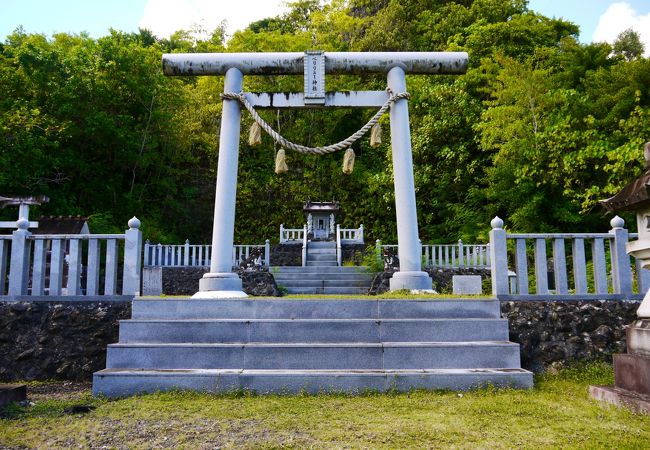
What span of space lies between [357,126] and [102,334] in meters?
20.7

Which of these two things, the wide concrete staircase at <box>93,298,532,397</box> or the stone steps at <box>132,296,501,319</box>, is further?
the stone steps at <box>132,296,501,319</box>

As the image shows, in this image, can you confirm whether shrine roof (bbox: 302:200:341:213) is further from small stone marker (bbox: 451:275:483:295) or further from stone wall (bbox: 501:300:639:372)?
stone wall (bbox: 501:300:639:372)

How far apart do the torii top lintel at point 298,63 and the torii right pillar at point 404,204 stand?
9.1 inches

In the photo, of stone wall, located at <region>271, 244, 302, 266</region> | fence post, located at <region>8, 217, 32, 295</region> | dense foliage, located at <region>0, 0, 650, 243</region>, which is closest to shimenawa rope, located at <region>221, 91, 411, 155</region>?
fence post, located at <region>8, 217, 32, 295</region>

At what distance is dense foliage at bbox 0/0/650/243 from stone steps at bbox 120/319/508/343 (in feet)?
26.1

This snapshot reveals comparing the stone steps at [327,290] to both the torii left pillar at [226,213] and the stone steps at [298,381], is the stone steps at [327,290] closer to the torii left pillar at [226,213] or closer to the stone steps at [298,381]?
the torii left pillar at [226,213]

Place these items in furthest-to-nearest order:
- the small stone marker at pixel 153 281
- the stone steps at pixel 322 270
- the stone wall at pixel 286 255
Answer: the stone wall at pixel 286 255 < the stone steps at pixel 322 270 < the small stone marker at pixel 153 281

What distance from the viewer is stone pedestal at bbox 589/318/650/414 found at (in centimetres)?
361

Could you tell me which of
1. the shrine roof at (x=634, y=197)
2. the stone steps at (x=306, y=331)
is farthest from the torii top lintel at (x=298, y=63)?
the stone steps at (x=306, y=331)

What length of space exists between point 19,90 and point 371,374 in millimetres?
17754

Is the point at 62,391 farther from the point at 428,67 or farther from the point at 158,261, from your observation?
the point at 158,261

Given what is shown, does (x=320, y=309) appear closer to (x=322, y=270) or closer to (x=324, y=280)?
(x=324, y=280)

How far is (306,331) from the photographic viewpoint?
16.4 feet

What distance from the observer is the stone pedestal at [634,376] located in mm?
3613
